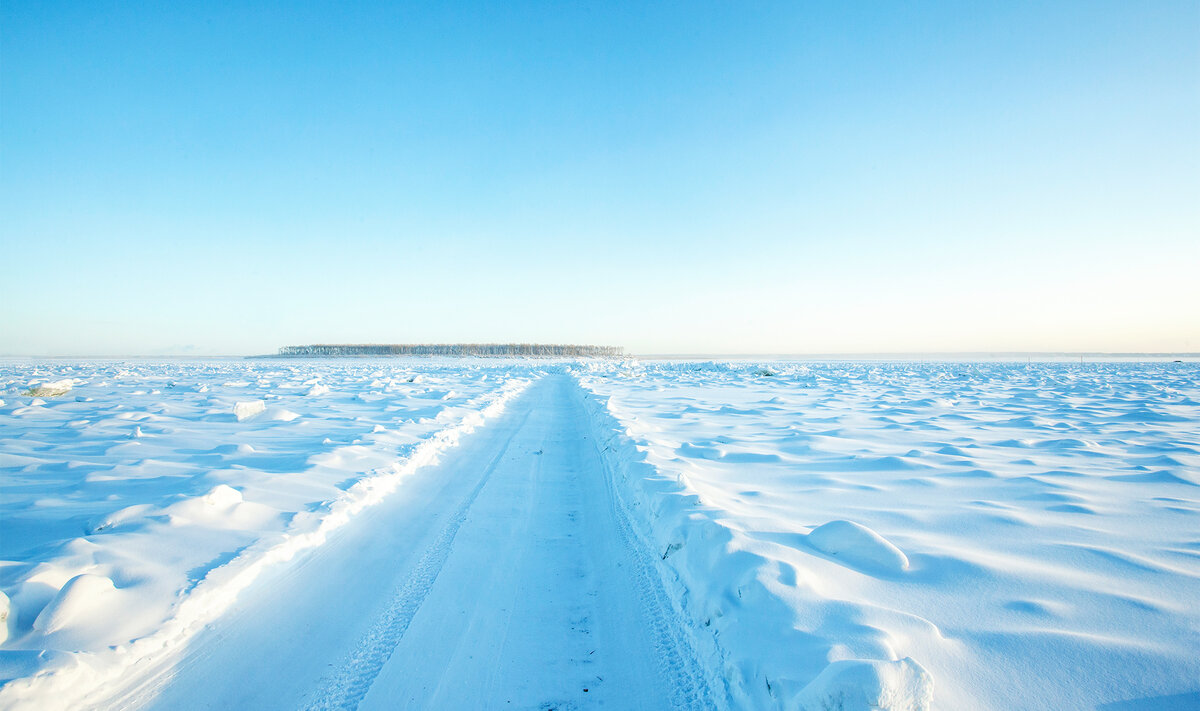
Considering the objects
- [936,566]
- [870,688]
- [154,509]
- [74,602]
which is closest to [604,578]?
[870,688]

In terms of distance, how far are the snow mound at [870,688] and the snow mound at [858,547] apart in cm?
131

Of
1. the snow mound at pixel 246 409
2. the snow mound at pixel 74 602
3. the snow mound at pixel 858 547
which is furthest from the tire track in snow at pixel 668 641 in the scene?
the snow mound at pixel 246 409

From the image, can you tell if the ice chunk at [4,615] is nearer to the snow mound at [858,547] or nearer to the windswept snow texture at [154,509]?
the windswept snow texture at [154,509]

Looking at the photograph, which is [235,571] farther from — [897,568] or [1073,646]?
[1073,646]

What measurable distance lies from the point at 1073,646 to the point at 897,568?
2.68ft

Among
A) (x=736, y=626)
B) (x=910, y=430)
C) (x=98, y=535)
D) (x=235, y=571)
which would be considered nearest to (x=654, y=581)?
(x=736, y=626)

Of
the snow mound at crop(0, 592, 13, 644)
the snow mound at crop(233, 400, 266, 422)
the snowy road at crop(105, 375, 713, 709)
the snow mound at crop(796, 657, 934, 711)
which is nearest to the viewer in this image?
the snow mound at crop(796, 657, 934, 711)

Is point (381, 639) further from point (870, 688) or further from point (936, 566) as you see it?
point (936, 566)

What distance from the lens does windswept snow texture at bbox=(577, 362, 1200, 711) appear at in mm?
1810

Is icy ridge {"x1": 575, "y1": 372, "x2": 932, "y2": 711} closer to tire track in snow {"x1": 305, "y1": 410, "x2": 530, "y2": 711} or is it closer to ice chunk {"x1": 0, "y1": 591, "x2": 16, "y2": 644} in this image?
tire track in snow {"x1": 305, "y1": 410, "x2": 530, "y2": 711}

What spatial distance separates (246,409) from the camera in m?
9.10

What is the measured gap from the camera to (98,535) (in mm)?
3373

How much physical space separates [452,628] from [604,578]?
101 centimetres

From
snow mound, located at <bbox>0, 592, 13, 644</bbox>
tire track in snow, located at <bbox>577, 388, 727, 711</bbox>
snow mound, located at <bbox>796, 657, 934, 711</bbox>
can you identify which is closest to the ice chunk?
snow mound, located at <bbox>0, 592, 13, 644</bbox>
